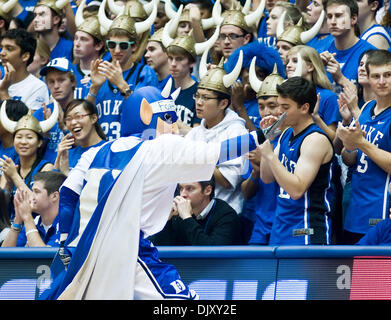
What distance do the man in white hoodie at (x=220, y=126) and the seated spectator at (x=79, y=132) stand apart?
3.40 feet

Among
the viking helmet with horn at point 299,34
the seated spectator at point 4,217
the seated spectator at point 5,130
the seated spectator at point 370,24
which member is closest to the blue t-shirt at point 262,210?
the viking helmet with horn at point 299,34

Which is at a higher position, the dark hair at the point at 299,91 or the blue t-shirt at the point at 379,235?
the dark hair at the point at 299,91

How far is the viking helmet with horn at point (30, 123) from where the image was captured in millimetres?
9719

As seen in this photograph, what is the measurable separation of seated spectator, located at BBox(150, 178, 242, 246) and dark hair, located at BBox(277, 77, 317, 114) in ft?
3.61

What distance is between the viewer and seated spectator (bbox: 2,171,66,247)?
829 centimetres

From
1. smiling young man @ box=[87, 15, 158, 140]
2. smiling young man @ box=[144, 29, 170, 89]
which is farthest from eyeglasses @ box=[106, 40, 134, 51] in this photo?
Result: smiling young man @ box=[144, 29, 170, 89]

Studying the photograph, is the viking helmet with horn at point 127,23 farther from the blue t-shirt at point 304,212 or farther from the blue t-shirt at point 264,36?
the blue t-shirt at point 304,212

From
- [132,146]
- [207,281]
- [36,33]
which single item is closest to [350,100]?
[207,281]

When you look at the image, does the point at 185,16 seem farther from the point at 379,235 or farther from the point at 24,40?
the point at 379,235

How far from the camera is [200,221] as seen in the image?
26.0 feet

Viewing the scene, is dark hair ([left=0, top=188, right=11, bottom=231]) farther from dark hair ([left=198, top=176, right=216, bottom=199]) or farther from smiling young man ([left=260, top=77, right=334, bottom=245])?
smiling young man ([left=260, top=77, right=334, bottom=245])

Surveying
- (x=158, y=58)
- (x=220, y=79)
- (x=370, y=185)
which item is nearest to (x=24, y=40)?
(x=158, y=58)
